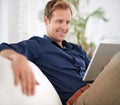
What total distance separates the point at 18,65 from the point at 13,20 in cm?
228

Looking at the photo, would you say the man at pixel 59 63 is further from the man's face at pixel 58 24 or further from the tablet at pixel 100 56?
the tablet at pixel 100 56

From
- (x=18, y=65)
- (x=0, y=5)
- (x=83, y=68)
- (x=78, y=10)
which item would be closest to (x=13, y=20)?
(x=0, y=5)

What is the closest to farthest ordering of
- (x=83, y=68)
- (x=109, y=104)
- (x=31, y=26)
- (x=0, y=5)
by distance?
(x=109, y=104) < (x=83, y=68) < (x=0, y=5) < (x=31, y=26)

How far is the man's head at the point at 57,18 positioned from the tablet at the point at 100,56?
1.31 feet

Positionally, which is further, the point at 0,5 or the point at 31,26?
the point at 31,26

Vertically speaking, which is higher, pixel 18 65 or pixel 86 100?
pixel 18 65

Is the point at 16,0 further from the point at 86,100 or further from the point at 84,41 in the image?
the point at 86,100

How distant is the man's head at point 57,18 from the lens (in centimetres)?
153

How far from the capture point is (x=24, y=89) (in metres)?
0.91

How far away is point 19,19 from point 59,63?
2016 mm

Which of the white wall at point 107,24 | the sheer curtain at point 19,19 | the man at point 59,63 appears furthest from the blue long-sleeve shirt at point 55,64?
the white wall at point 107,24

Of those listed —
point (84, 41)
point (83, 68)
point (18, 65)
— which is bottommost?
point (84, 41)

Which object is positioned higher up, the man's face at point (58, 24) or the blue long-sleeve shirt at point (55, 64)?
the man's face at point (58, 24)

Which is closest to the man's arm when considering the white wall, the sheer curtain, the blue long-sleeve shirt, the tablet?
the blue long-sleeve shirt
